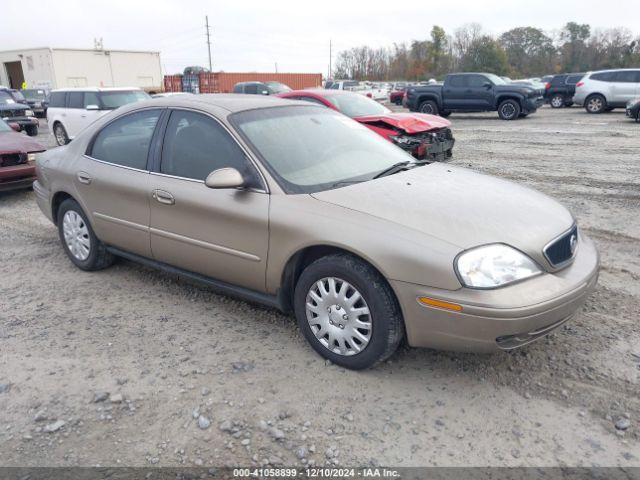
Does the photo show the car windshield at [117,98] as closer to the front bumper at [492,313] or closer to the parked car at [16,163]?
the parked car at [16,163]

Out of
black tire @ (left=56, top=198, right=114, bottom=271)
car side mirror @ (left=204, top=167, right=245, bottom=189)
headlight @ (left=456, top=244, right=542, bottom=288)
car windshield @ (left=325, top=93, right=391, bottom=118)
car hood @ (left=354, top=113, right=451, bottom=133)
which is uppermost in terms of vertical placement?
car windshield @ (left=325, top=93, right=391, bottom=118)

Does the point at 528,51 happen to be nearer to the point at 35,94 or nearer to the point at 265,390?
the point at 35,94

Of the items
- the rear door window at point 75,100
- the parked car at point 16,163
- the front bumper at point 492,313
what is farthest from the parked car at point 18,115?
the front bumper at point 492,313

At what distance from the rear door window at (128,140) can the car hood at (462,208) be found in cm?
168

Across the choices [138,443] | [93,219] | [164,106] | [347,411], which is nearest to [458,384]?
[347,411]

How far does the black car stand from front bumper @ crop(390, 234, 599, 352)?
24.8 meters

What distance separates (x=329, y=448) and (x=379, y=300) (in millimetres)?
816

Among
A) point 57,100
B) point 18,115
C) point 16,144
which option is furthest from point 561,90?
point 16,144

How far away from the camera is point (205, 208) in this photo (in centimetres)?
364

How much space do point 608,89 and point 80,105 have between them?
18092mm

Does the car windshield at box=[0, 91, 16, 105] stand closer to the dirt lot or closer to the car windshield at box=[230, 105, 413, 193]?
the dirt lot

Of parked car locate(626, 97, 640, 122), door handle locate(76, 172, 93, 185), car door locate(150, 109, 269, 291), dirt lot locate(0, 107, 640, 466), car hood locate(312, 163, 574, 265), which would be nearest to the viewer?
dirt lot locate(0, 107, 640, 466)

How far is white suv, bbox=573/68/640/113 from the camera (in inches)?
753

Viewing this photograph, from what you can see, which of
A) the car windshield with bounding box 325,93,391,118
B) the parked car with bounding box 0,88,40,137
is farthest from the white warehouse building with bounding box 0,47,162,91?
the car windshield with bounding box 325,93,391,118
